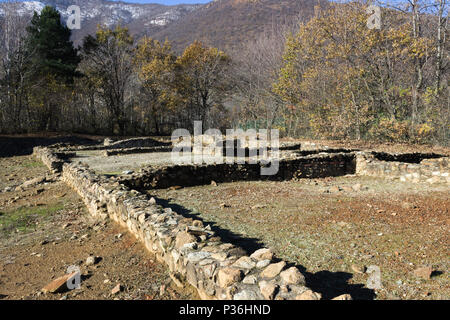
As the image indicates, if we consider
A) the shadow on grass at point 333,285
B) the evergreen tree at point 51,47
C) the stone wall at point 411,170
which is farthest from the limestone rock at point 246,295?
the evergreen tree at point 51,47

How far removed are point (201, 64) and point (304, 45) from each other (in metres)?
10.4

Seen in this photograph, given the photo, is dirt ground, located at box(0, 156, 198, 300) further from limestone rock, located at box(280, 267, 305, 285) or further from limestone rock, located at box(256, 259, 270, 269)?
limestone rock, located at box(280, 267, 305, 285)

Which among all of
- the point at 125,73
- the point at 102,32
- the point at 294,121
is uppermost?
the point at 102,32

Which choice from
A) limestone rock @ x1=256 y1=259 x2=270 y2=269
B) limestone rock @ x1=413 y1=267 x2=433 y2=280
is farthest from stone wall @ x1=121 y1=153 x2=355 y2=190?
limestone rock @ x1=413 y1=267 x2=433 y2=280

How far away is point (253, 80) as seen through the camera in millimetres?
28938

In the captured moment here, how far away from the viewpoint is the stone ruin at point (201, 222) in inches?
107

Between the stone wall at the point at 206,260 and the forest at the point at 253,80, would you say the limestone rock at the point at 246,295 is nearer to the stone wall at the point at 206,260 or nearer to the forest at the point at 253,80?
the stone wall at the point at 206,260

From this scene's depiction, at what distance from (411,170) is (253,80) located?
21736 mm

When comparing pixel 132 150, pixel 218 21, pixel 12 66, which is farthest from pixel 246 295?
pixel 218 21

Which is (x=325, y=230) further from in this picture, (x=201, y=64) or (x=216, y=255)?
(x=201, y=64)

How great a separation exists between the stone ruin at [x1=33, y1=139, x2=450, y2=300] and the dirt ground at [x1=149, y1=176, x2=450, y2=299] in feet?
1.58

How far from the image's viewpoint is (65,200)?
721 cm

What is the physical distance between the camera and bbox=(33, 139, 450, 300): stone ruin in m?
2.73

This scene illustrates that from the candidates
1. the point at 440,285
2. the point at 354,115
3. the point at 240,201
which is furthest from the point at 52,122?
the point at 440,285
